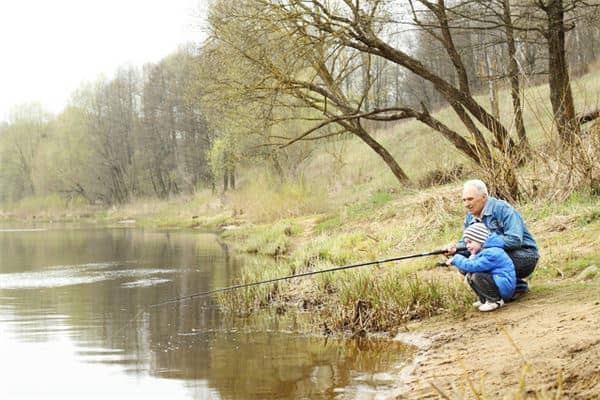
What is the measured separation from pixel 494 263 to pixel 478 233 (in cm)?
34

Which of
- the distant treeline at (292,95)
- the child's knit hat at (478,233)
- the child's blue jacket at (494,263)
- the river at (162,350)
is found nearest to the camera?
the river at (162,350)

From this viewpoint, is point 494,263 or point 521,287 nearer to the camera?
point 494,263

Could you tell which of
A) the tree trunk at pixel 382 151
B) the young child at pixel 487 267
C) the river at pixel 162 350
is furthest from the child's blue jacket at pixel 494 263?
the tree trunk at pixel 382 151

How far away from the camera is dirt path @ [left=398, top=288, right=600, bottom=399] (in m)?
4.66

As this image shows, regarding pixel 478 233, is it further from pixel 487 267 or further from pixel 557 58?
pixel 557 58

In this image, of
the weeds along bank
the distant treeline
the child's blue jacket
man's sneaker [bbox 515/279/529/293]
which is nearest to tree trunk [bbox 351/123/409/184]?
the distant treeline

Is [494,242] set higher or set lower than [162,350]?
higher

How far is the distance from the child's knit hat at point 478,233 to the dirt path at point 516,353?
0.76 metres

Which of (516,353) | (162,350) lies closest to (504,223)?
(516,353)

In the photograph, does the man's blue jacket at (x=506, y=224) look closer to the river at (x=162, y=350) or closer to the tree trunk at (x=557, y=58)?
the river at (x=162, y=350)

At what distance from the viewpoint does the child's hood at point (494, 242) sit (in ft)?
22.8

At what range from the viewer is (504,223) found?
23.1 ft

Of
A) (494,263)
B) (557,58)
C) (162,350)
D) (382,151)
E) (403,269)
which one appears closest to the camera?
(494,263)

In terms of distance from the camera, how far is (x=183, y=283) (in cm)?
1473
